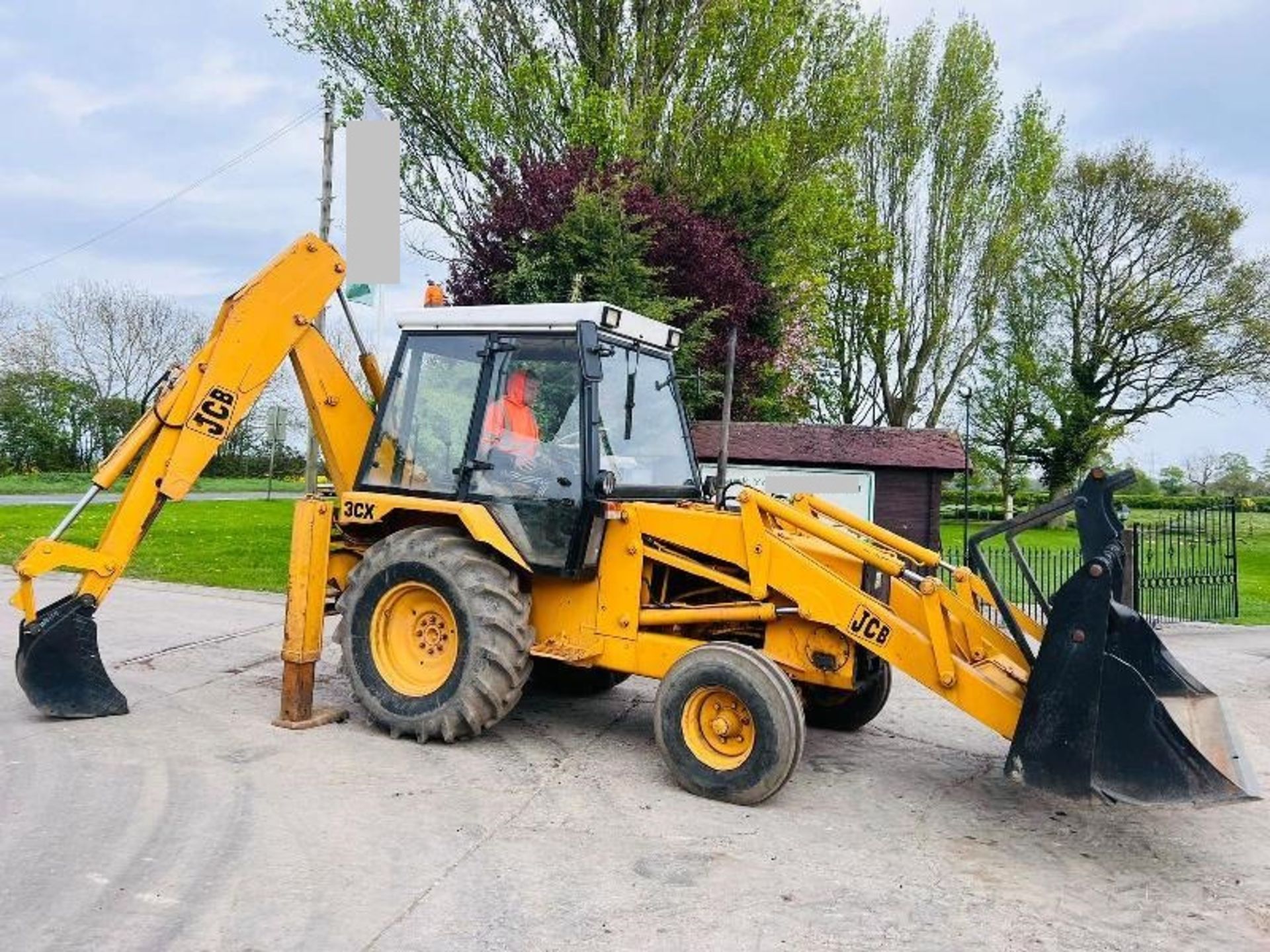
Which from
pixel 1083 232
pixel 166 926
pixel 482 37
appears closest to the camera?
pixel 166 926

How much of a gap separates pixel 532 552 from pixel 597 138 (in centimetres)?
1190

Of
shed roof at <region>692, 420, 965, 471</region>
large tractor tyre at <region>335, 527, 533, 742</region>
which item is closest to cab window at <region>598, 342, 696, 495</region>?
large tractor tyre at <region>335, 527, 533, 742</region>

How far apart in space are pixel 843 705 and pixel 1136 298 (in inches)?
1114

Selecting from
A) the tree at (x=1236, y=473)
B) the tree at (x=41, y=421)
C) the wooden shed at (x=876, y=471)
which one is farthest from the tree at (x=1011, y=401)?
the tree at (x=41, y=421)

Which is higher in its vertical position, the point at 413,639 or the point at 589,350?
the point at 589,350

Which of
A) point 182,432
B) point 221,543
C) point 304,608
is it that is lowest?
point 221,543

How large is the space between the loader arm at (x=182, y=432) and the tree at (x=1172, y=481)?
38341mm

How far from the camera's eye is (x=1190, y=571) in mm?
13258

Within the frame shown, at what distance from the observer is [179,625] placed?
975 cm

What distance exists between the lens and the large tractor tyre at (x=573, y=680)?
719cm

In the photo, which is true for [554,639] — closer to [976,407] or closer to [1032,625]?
[1032,625]

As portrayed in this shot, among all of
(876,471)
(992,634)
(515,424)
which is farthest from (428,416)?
(876,471)

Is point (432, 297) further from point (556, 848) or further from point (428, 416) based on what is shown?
point (556, 848)

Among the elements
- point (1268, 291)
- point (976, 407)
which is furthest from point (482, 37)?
point (1268, 291)
